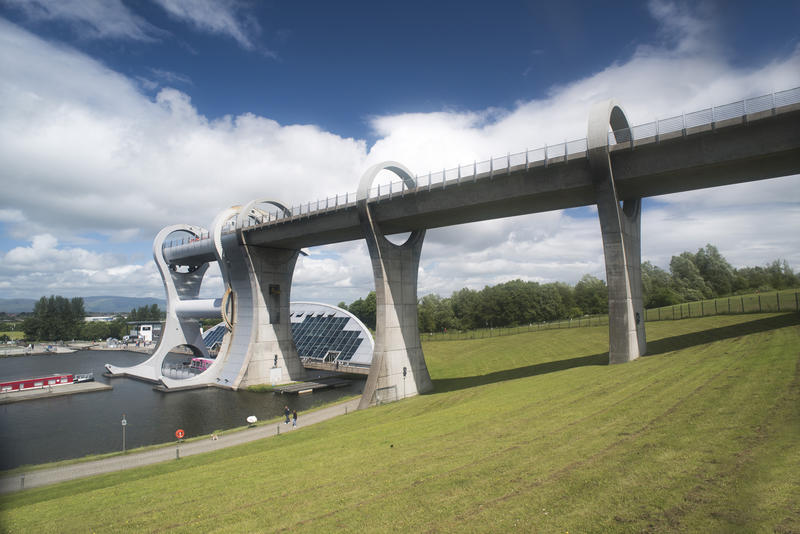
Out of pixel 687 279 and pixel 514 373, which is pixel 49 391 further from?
pixel 687 279

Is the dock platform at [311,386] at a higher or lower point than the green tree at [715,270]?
lower

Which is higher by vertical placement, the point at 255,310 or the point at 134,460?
the point at 255,310

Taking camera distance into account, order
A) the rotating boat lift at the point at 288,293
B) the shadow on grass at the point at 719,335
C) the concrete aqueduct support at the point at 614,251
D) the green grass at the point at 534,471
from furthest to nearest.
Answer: the shadow on grass at the point at 719,335, the rotating boat lift at the point at 288,293, the concrete aqueduct support at the point at 614,251, the green grass at the point at 534,471

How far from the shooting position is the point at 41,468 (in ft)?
69.5

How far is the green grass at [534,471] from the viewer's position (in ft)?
26.8

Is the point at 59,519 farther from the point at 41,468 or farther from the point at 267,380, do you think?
the point at 267,380

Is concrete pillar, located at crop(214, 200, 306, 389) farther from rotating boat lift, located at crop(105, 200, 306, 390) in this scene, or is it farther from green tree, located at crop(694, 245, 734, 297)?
green tree, located at crop(694, 245, 734, 297)

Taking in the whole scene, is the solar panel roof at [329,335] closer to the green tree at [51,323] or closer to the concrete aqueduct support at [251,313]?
the concrete aqueduct support at [251,313]

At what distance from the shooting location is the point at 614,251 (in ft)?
79.3

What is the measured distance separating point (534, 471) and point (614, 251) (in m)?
17.4

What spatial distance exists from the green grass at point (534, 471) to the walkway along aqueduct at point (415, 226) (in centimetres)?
859

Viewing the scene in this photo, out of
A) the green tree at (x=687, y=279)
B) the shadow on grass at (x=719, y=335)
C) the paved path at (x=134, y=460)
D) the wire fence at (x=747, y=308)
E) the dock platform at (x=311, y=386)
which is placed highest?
the green tree at (x=687, y=279)

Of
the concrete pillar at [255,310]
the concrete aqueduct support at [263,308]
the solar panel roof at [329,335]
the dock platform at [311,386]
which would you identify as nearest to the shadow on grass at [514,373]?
the dock platform at [311,386]

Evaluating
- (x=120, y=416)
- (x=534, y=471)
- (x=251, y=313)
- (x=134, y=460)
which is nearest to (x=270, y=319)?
(x=251, y=313)
